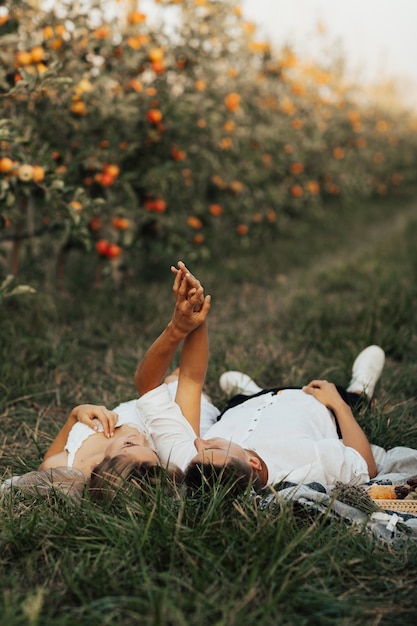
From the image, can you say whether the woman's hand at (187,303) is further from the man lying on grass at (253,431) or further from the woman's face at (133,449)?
the woman's face at (133,449)

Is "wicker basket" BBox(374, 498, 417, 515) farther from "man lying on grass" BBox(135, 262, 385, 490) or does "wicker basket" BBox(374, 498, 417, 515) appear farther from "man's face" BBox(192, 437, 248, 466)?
"man's face" BBox(192, 437, 248, 466)

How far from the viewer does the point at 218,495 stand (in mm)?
1852

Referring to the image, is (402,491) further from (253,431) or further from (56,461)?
(56,461)

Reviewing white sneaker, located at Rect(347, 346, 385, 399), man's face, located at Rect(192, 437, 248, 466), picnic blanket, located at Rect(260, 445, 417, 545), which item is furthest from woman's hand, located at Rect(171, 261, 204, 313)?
white sneaker, located at Rect(347, 346, 385, 399)

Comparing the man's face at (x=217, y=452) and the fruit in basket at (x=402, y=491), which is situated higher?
the man's face at (x=217, y=452)

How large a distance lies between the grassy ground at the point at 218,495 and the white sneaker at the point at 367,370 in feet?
0.31

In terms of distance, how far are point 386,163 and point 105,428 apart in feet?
28.1

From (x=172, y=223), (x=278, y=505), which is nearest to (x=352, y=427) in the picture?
(x=278, y=505)

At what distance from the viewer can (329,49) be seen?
8.16 meters

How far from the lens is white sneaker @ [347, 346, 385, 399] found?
2783mm

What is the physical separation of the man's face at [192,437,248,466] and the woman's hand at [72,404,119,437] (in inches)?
14.1

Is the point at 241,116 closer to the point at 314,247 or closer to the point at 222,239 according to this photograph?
the point at 222,239

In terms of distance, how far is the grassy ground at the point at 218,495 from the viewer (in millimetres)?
1534

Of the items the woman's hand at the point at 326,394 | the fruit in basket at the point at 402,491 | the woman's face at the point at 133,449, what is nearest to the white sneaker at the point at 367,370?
the woman's hand at the point at 326,394
